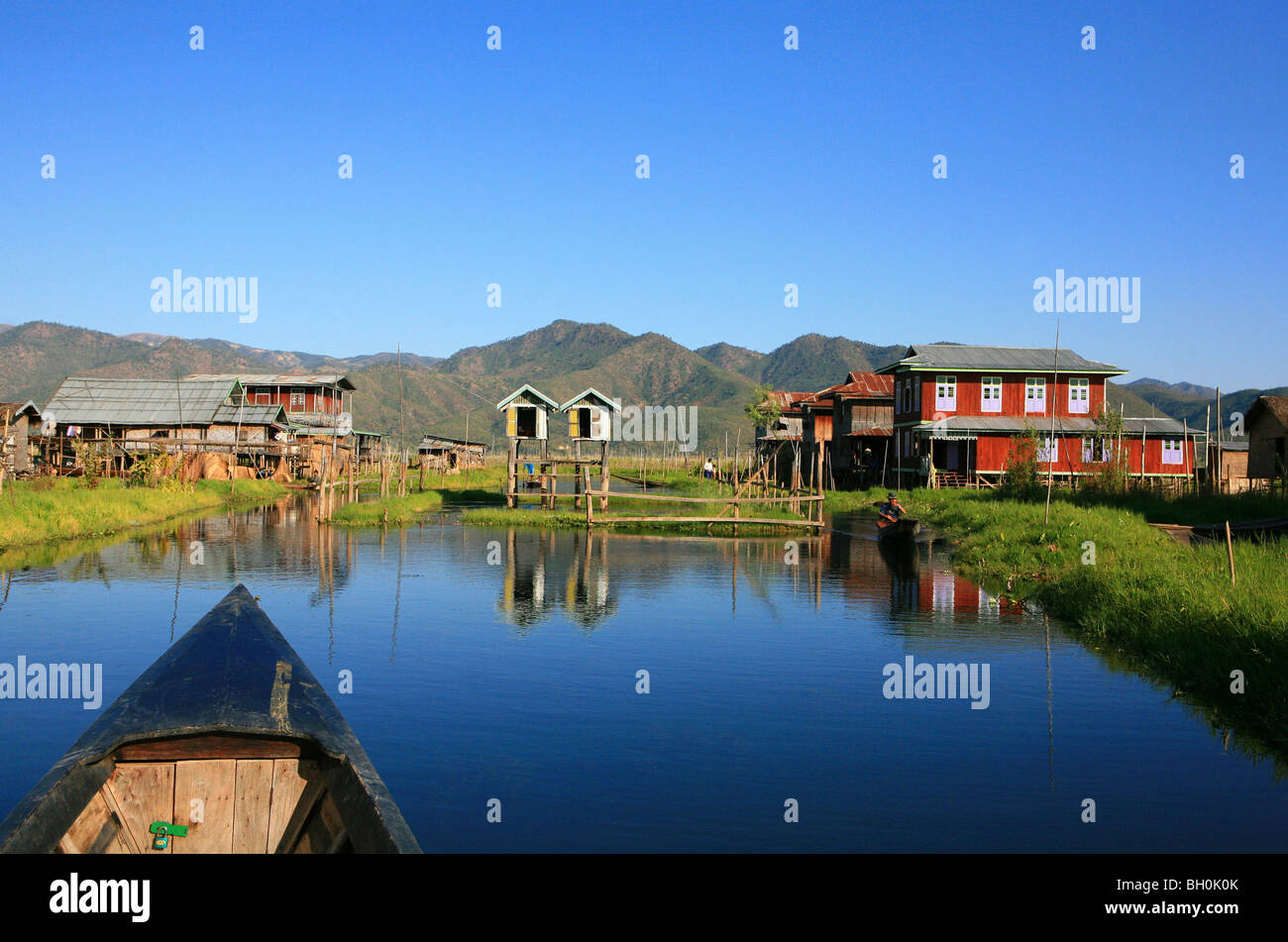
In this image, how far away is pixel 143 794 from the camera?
6.84 metres

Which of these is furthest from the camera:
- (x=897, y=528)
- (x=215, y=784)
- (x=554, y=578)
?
→ (x=897, y=528)

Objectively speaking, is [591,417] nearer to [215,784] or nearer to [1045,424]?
[1045,424]

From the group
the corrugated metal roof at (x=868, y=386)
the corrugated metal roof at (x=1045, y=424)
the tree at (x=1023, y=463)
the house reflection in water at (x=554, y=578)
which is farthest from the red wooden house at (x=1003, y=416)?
the house reflection in water at (x=554, y=578)

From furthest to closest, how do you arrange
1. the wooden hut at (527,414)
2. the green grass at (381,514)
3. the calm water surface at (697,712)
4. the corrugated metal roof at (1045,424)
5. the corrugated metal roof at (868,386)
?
the corrugated metal roof at (868,386), the corrugated metal roof at (1045,424), the wooden hut at (527,414), the green grass at (381,514), the calm water surface at (697,712)

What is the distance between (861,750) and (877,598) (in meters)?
10.2

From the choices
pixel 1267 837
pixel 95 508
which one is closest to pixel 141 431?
pixel 95 508

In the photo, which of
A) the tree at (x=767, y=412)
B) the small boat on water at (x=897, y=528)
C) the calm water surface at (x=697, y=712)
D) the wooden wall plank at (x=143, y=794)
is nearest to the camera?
the wooden wall plank at (x=143, y=794)

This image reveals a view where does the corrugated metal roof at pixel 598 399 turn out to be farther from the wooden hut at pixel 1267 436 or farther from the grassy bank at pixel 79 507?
the wooden hut at pixel 1267 436

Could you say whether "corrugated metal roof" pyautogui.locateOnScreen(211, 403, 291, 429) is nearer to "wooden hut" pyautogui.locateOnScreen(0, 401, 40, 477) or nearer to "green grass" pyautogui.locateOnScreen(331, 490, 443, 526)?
"wooden hut" pyautogui.locateOnScreen(0, 401, 40, 477)

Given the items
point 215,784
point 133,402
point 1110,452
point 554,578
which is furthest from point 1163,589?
point 133,402

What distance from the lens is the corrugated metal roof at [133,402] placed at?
2053 inches

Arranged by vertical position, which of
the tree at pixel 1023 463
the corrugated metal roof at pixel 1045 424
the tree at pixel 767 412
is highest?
the tree at pixel 767 412

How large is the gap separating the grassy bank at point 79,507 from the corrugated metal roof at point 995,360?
3222cm

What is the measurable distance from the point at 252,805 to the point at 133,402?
52927 mm
